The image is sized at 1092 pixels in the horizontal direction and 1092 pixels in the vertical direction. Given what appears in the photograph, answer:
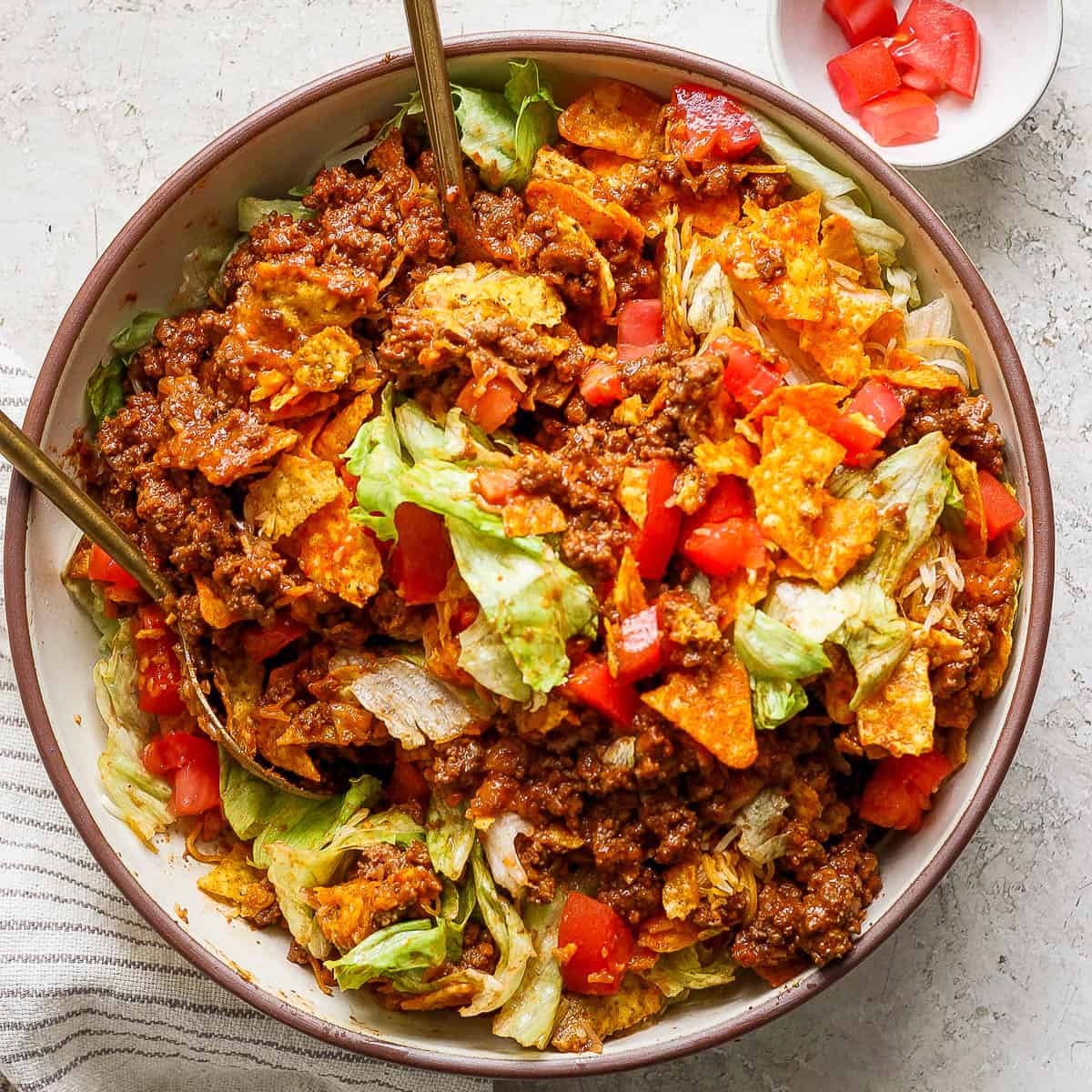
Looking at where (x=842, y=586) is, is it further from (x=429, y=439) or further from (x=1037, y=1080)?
(x=1037, y=1080)

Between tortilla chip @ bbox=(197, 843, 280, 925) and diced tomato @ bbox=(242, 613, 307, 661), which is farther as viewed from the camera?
tortilla chip @ bbox=(197, 843, 280, 925)

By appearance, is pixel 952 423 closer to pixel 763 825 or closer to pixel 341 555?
pixel 763 825

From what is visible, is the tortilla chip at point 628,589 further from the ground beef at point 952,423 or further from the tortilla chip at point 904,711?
the ground beef at point 952,423

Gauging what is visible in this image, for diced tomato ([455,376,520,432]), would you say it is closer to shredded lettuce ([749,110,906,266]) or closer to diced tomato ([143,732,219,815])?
shredded lettuce ([749,110,906,266])

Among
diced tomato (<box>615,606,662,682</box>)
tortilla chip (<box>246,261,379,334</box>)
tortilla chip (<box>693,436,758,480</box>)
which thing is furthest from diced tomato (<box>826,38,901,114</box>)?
diced tomato (<box>615,606,662,682</box>)

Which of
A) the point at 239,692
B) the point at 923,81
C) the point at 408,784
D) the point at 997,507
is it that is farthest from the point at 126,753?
the point at 923,81

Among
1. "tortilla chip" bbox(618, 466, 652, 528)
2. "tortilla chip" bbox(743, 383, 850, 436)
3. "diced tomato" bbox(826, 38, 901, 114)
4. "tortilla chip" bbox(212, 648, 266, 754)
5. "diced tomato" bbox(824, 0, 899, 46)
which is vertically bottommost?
"tortilla chip" bbox(212, 648, 266, 754)
